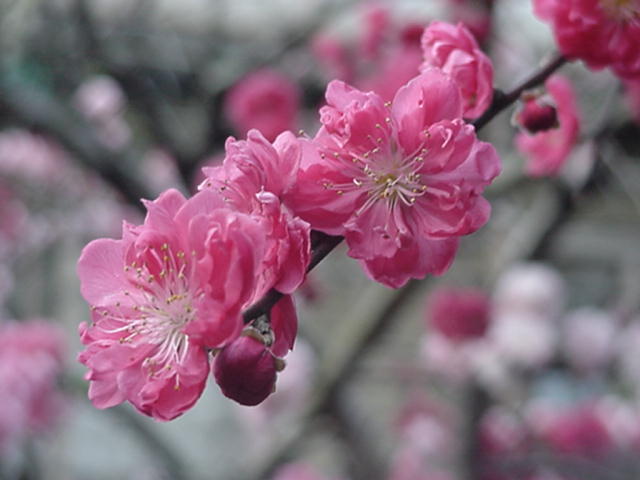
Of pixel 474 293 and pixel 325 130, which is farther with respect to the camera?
pixel 474 293

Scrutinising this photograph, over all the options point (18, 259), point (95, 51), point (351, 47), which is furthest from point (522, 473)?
point (18, 259)

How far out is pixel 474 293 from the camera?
209cm

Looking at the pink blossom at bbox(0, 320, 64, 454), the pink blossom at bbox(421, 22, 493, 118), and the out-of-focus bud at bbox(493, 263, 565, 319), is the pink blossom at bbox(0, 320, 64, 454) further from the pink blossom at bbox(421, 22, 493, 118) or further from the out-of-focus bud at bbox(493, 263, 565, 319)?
the pink blossom at bbox(421, 22, 493, 118)

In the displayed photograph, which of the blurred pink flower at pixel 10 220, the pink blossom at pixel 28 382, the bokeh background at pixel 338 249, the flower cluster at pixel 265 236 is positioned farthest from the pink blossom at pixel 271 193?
the blurred pink flower at pixel 10 220

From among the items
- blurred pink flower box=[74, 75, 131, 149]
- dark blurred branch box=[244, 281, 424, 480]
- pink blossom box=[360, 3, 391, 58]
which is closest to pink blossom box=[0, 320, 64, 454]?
dark blurred branch box=[244, 281, 424, 480]

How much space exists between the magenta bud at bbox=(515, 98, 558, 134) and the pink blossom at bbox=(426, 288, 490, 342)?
1574 mm

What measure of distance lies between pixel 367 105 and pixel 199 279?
140mm

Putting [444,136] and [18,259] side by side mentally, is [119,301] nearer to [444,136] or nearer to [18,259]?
[444,136]

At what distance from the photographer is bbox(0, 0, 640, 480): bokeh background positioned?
1531 mm

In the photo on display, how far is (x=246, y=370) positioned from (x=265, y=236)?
0.23ft

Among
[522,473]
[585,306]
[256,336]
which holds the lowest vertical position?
[585,306]

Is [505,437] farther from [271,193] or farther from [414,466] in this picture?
[271,193]

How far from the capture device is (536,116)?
51 centimetres

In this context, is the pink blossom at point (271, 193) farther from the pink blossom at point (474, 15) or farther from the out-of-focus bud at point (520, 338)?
the out-of-focus bud at point (520, 338)
